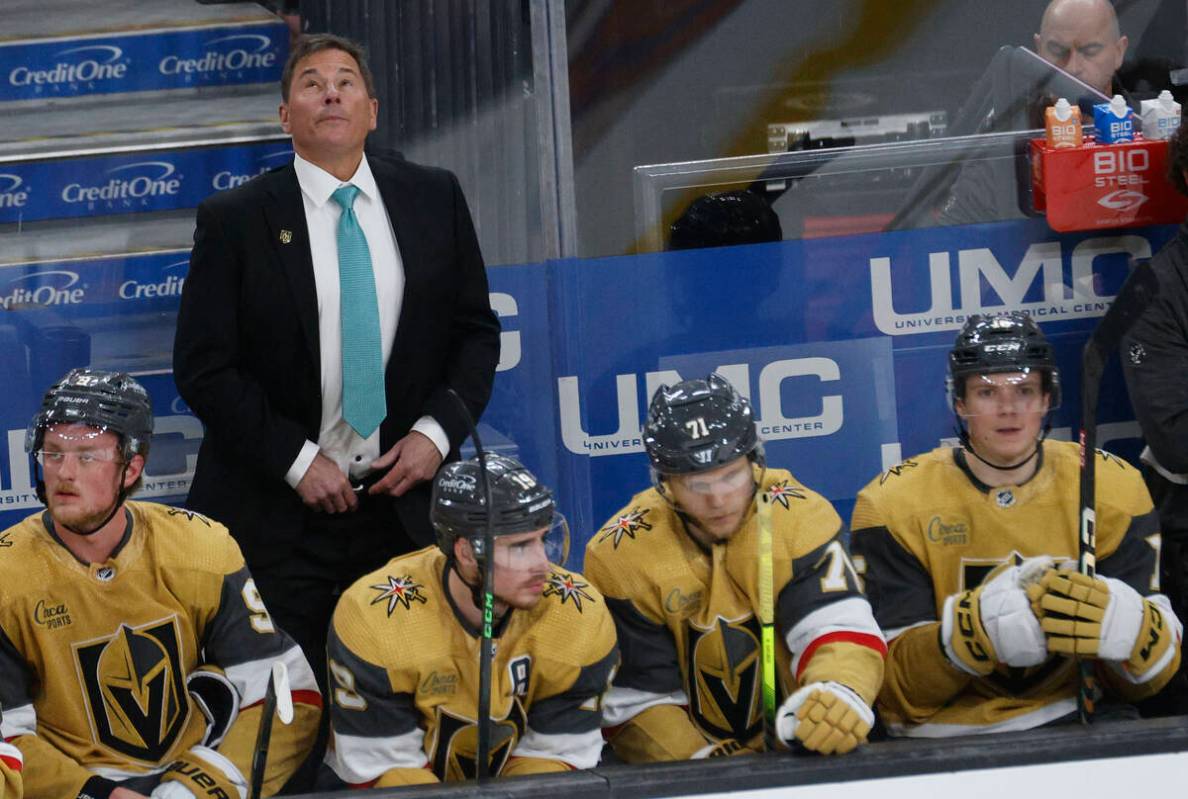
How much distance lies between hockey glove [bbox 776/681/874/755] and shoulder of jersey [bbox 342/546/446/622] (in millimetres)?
662

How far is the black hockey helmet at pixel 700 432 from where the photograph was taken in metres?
3.09

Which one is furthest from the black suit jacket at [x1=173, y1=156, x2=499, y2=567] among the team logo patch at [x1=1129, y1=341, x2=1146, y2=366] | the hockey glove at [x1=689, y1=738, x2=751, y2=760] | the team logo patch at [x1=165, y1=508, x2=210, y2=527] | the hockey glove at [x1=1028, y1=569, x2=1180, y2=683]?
the team logo patch at [x1=1129, y1=341, x2=1146, y2=366]

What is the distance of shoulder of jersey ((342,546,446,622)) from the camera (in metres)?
3.06

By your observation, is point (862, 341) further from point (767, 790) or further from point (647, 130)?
point (767, 790)

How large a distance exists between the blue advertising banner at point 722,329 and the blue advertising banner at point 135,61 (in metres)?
0.44

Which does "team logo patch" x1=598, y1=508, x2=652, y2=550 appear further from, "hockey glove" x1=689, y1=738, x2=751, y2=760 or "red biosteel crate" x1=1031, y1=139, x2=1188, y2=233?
"red biosteel crate" x1=1031, y1=139, x2=1188, y2=233

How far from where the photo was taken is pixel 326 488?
3537mm

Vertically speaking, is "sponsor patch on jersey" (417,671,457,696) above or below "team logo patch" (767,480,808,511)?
below

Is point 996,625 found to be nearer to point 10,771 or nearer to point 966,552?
point 966,552

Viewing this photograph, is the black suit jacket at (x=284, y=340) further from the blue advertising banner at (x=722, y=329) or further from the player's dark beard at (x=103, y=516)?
the blue advertising banner at (x=722, y=329)

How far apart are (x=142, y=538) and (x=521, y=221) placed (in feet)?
4.79

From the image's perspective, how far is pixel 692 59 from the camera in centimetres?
445

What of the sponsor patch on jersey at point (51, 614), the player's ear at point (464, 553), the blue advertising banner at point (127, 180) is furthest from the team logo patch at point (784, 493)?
the blue advertising banner at point (127, 180)

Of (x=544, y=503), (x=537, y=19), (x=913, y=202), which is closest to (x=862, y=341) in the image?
(x=913, y=202)
